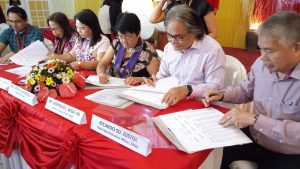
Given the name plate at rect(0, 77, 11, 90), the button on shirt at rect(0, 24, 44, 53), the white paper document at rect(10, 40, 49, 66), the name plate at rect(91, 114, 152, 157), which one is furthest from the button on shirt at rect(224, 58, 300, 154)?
the button on shirt at rect(0, 24, 44, 53)

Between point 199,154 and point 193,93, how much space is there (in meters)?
0.51

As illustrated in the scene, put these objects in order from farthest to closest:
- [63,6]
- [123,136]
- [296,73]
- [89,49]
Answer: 1. [63,6]
2. [89,49]
3. [296,73]
4. [123,136]

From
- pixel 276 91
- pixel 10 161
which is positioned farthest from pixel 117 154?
pixel 10 161

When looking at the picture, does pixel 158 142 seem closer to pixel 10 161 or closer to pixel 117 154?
pixel 117 154

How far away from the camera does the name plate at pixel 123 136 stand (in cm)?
87

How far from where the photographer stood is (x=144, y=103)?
1261mm

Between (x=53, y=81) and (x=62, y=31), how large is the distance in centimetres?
123

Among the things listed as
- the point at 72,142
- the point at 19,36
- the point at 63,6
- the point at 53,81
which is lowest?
the point at 72,142

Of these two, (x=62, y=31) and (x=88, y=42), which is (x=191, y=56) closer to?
(x=88, y=42)

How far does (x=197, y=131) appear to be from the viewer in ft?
3.19

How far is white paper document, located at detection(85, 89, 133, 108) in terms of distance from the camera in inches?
50.3

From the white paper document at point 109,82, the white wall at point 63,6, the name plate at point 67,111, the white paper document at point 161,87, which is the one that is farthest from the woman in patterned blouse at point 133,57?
the white wall at point 63,6

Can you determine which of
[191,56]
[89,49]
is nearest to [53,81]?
[191,56]

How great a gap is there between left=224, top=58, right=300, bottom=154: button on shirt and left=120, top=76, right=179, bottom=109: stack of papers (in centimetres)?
31
